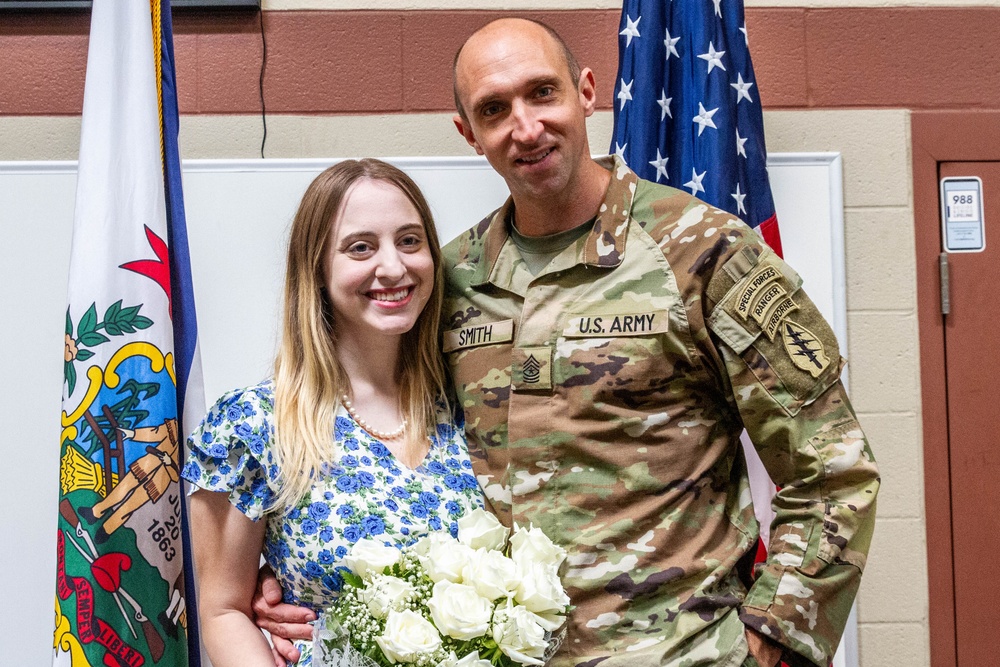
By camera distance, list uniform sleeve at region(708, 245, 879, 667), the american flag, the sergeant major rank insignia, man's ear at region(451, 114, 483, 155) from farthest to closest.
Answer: the american flag < man's ear at region(451, 114, 483, 155) < the sergeant major rank insignia < uniform sleeve at region(708, 245, 879, 667)

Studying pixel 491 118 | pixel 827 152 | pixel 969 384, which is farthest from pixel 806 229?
pixel 491 118

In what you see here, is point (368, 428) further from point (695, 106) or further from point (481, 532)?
point (695, 106)

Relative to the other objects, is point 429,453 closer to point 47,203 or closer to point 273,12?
point 47,203

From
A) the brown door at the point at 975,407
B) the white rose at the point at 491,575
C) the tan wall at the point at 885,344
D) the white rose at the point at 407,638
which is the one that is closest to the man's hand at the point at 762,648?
the white rose at the point at 491,575

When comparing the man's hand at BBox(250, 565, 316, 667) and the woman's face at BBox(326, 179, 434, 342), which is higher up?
the woman's face at BBox(326, 179, 434, 342)

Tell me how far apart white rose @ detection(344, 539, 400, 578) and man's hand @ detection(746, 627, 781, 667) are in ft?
2.02

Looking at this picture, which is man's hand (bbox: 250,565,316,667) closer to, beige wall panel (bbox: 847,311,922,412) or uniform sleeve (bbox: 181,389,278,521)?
uniform sleeve (bbox: 181,389,278,521)

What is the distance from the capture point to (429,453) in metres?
1.57

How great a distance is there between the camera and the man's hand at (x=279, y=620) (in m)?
1.44

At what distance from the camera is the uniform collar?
153cm

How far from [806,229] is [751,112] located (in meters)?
0.38

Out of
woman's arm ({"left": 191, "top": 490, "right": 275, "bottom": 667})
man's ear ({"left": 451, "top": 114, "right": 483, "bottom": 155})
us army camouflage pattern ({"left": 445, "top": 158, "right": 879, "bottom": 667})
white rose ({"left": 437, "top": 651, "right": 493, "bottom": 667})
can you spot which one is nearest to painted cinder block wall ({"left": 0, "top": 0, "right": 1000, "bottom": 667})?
man's ear ({"left": 451, "top": 114, "right": 483, "bottom": 155})

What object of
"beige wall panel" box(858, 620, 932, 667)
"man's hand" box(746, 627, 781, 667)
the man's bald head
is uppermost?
the man's bald head

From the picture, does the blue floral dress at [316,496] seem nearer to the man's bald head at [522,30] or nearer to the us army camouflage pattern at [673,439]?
the us army camouflage pattern at [673,439]
